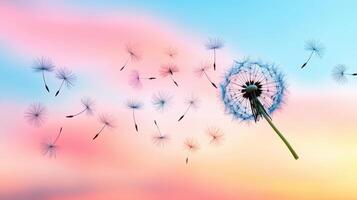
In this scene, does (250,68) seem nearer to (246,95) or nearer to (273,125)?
(246,95)

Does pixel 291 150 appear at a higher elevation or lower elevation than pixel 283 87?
lower

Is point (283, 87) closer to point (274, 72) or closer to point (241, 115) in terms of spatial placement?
point (274, 72)

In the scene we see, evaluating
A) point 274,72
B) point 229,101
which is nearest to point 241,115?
point 229,101

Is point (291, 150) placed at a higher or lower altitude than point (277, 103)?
lower

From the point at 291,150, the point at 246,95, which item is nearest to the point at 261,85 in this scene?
the point at 246,95

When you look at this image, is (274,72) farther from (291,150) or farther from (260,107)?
(291,150)
